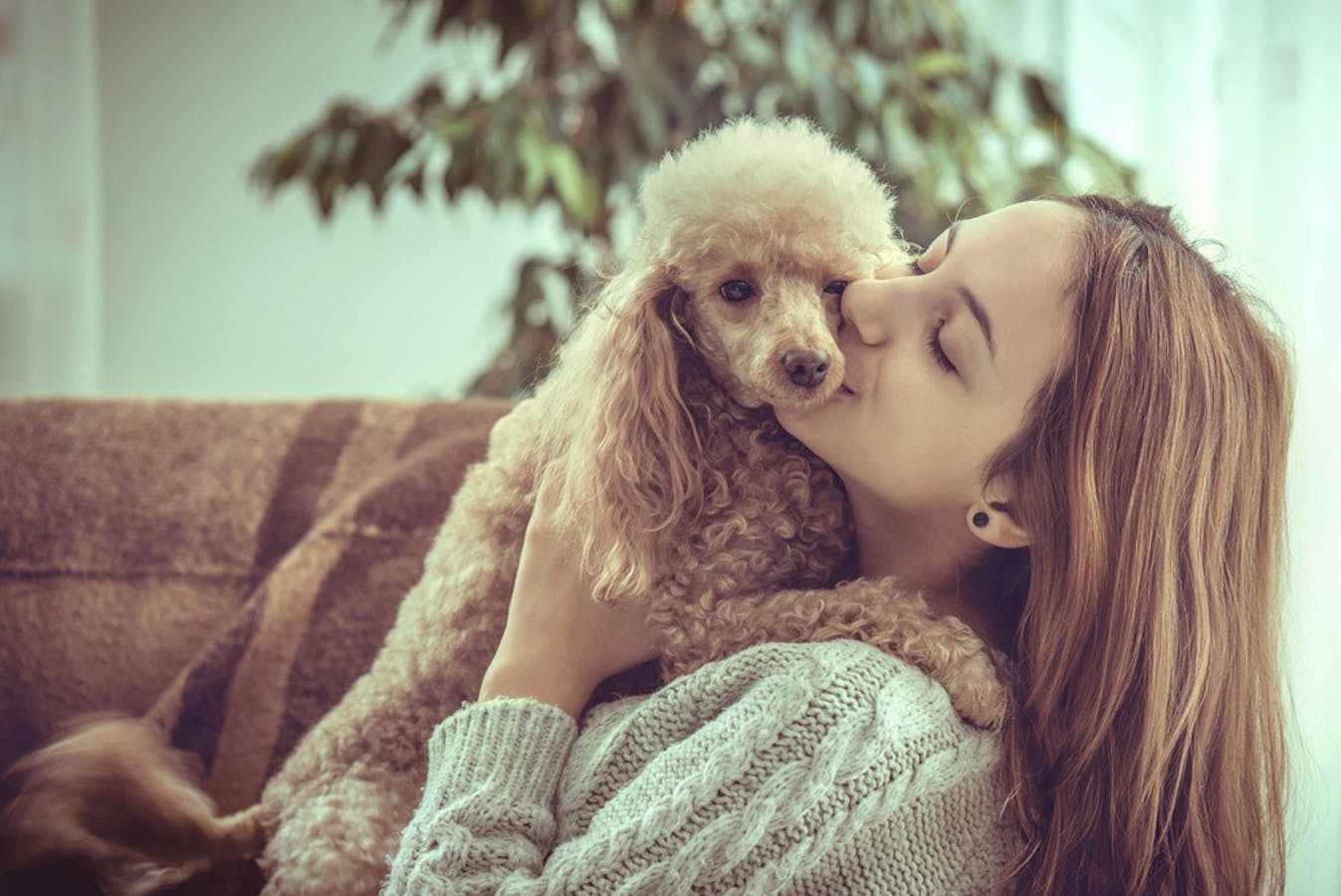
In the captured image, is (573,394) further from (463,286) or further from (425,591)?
(463,286)

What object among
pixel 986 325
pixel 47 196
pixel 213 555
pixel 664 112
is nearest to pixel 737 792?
pixel 986 325

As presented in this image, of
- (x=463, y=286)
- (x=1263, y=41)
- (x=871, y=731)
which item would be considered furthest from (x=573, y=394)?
(x=463, y=286)

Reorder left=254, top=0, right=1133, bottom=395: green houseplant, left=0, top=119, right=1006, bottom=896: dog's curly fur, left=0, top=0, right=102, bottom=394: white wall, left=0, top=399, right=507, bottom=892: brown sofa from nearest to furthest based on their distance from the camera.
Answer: left=0, top=119, right=1006, bottom=896: dog's curly fur, left=0, top=399, right=507, bottom=892: brown sofa, left=254, top=0, right=1133, bottom=395: green houseplant, left=0, top=0, right=102, bottom=394: white wall

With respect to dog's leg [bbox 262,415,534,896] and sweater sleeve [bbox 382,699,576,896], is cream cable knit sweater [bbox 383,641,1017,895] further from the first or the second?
dog's leg [bbox 262,415,534,896]

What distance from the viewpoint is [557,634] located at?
0.79 metres

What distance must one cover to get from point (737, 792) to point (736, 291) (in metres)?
0.37

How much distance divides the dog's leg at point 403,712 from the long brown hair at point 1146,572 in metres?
0.40

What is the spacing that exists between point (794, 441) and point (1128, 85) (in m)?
1.38

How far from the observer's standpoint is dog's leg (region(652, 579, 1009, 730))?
73 cm

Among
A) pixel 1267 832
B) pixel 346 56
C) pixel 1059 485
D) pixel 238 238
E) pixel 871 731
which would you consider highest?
pixel 346 56

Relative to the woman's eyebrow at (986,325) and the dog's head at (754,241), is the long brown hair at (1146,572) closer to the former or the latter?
the woman's eyebrow at (986,325)

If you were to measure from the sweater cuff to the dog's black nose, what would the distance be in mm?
286

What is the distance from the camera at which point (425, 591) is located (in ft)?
2.99

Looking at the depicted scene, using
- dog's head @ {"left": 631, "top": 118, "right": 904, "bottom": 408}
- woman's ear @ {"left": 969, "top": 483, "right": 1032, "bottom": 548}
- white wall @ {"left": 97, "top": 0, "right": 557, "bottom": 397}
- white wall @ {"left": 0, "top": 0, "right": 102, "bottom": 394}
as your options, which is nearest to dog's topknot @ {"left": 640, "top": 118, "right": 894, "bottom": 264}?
dog's head @ {"left": 631, "top": 118, "right": 904, "bottom": 408}
